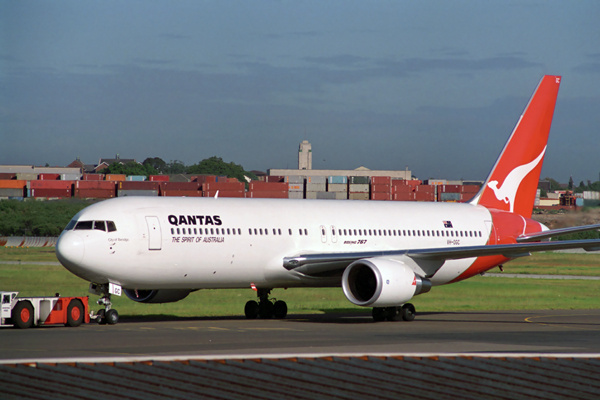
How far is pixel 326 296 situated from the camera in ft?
127

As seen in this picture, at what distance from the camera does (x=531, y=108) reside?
108 feet

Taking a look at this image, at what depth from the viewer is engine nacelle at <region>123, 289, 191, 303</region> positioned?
25969mm

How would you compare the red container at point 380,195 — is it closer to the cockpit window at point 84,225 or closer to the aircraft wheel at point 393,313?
the aircraft wheel at point 393,313

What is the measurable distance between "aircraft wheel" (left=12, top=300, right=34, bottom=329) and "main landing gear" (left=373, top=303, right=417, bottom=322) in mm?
11384

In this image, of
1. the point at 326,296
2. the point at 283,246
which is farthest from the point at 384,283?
the point at 326,296

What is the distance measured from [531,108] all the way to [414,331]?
15438mm

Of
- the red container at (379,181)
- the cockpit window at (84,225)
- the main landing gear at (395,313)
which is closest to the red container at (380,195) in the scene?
the red container at (379,181)

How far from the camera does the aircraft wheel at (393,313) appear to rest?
26.4 meters

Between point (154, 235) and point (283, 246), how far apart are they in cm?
474

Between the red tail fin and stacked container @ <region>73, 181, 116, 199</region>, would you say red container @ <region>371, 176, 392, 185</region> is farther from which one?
the red tail fin

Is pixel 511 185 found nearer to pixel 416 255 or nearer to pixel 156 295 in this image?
pixel 416 255

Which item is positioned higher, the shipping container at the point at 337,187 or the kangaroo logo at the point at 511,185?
the shipping container at the point at 337,187

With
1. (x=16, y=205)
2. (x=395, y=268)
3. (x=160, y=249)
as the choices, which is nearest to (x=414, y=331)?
(x=395, y=268)

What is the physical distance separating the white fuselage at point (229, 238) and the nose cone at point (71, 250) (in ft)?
0.09
